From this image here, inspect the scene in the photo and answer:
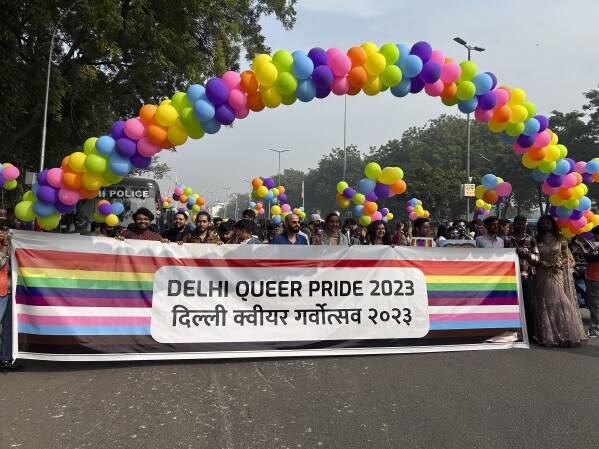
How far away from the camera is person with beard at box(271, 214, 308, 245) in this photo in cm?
594

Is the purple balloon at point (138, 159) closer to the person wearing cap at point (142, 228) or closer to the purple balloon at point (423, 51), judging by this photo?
the person wearing cap at point (142, 228)

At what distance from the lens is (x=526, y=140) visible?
651 centimetres

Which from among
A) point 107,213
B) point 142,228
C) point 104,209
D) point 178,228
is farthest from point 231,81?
point 107,213

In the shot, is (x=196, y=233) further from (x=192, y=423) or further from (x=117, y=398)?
(x=192, y=423)

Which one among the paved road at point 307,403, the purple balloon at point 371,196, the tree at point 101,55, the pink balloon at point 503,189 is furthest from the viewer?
the tree at point 101,55

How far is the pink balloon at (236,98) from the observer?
5.36 meters

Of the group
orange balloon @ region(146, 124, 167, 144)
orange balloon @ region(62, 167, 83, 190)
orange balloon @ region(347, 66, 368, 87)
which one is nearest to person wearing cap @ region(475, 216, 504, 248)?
orange balloon @ region(347, 66, 368, 87)

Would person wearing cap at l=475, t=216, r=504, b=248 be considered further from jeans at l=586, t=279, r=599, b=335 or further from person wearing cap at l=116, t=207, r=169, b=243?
person wearing cap at l=116, t=207, r=169, b=243

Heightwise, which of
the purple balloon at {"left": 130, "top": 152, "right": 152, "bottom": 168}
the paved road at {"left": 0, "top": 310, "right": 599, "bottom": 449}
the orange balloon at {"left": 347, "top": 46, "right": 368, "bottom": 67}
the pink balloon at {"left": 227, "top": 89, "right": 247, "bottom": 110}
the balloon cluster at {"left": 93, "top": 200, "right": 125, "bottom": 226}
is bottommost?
the paved road at {"left": 0, "top": 310, "right": 599, "bottom": 449}

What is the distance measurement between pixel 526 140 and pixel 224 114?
3.96m

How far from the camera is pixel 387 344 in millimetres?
5609

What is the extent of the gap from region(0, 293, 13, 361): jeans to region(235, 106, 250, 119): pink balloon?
2987 millimetres

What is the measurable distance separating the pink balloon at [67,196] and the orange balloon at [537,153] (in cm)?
569

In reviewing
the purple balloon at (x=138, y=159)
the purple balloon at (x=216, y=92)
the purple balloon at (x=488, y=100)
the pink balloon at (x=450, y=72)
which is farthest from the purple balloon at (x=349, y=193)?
the purple balloon at (x=138, y=159)
